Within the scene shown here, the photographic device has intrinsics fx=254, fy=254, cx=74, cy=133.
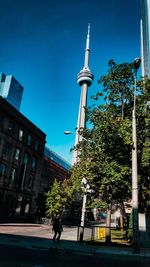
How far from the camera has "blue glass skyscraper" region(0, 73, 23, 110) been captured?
18250cm

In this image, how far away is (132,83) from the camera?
20641 mm

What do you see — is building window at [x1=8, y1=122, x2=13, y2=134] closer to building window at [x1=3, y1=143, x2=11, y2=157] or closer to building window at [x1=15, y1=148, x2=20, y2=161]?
building window at [x1=3, y1=143, x2=11, y2=157]

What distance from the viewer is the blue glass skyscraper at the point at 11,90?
599 feet

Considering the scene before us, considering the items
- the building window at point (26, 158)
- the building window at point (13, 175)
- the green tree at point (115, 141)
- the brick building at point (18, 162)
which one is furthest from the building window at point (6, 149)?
the green tree at point (115, 141)

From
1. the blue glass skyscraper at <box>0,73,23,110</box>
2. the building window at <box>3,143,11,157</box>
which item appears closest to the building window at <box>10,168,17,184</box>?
the building window at <box>3,143,11,157</box>

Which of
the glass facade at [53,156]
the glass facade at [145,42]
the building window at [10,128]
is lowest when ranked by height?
the building window at [10,128]

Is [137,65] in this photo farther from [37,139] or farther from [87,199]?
[37,139]

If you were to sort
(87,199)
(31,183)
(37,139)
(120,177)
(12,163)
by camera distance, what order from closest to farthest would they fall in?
(120,177), (87,199), (12,163), (31,183), (37,139)

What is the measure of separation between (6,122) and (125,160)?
28505mm

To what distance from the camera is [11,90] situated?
18600cm

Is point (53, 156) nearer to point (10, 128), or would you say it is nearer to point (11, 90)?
point (10, 128)

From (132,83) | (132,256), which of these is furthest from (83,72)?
(132,256)

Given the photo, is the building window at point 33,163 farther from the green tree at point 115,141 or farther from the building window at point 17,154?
the green tree at point 115,141

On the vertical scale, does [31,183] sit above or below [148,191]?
above
